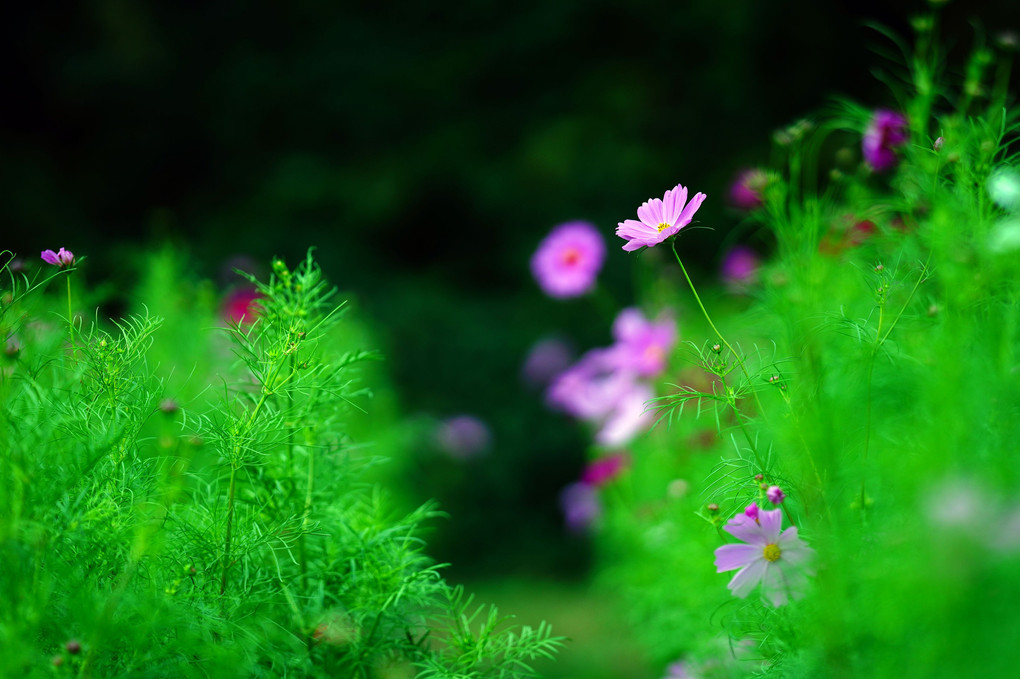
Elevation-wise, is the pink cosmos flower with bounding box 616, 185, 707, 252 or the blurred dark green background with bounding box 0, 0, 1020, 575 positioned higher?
the blurred dark green background with bounding box 0, 0, 1020, 575

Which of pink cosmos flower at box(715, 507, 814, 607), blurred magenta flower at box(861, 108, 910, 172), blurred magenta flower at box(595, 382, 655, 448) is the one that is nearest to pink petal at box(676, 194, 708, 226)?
pink cosmos flower at box(715, 507, 814, 607)

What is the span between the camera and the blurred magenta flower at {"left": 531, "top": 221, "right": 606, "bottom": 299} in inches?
67.6

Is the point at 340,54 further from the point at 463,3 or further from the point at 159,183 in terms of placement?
the point at 159,183

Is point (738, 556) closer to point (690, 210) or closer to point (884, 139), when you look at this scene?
point (690, 210)

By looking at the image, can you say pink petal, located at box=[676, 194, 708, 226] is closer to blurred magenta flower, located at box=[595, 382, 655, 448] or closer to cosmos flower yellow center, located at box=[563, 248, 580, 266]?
blurred magenta flower, located at box=[595, 382, 655, 448]

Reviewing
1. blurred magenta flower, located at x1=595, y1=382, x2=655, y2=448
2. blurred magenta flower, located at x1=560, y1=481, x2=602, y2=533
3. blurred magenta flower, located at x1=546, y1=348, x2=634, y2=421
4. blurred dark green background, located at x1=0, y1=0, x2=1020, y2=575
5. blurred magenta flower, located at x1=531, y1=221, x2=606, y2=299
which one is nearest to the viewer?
blurred magenta flower, located at x1=595, y1=382, x2=655, y2=448

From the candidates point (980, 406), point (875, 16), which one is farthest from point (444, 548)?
point (875, 16)

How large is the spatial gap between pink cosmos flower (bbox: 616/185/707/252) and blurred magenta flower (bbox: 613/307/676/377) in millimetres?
746

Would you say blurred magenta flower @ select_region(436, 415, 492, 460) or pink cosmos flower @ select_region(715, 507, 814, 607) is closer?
pink cosmos flower @ select_region(715, 507, 814, 607)

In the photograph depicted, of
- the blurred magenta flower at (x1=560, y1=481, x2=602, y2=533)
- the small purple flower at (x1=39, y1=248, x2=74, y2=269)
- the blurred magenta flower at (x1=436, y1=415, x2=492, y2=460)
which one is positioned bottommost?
the small purple flower at (x1=39, y1=248, x2=74, y2=269)

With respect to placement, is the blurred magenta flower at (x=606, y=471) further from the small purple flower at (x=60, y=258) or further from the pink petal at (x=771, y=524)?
the small purple flower at (x=60, y=258)

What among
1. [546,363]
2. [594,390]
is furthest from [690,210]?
[546,363]

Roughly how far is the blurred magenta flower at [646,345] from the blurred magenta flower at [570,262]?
0.21m

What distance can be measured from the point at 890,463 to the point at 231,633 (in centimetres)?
52
